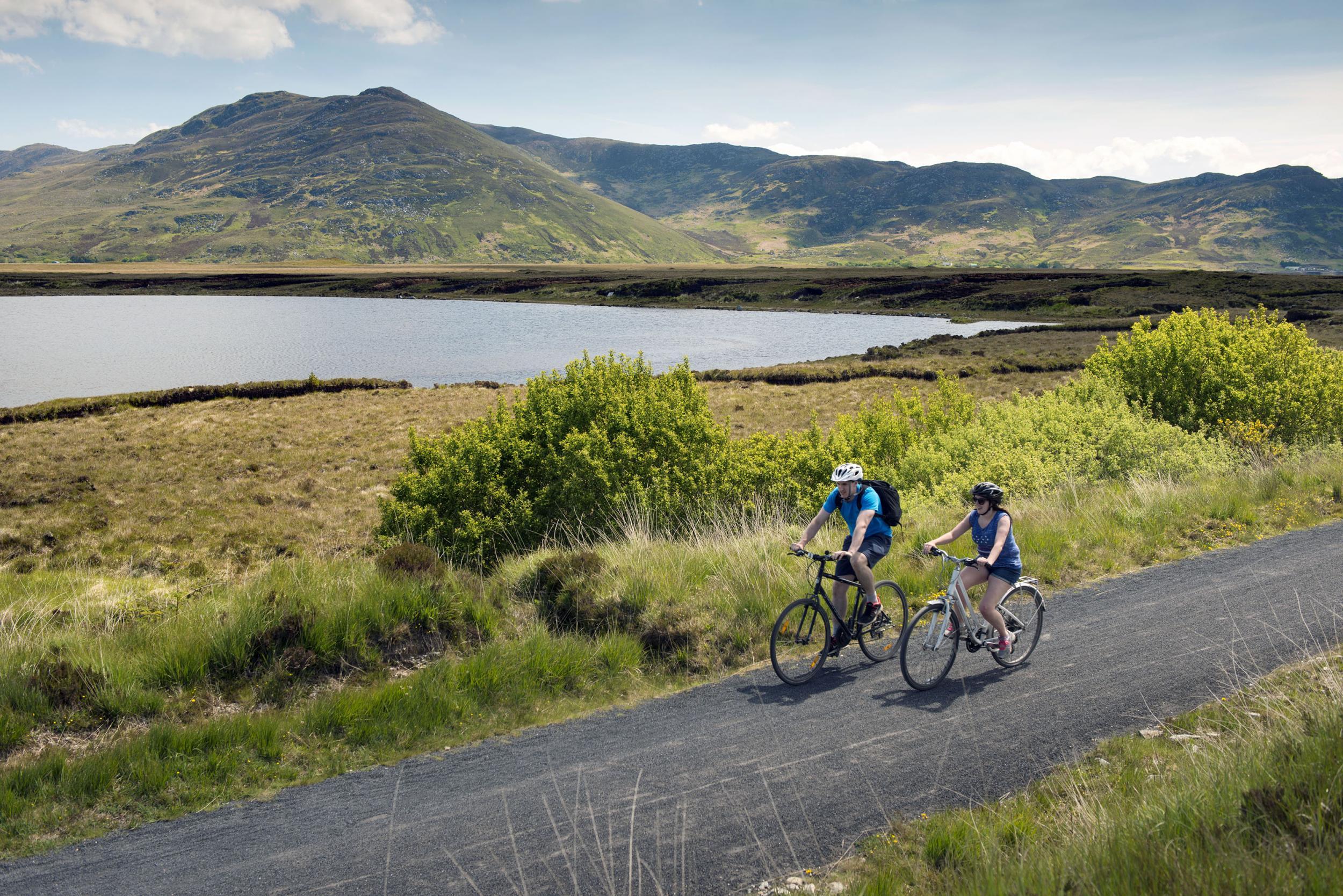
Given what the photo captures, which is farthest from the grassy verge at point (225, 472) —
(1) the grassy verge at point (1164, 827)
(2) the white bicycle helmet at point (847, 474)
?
(1) the grassy verge at point (1164, 827)

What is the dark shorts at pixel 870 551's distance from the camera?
10.1m

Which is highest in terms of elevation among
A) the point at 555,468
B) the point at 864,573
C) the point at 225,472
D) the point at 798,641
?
the point at 864,573

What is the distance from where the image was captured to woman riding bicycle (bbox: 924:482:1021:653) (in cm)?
951

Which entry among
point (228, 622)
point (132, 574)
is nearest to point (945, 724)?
point (228, 622)

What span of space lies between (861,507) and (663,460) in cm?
998

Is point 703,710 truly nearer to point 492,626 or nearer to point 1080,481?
point 492,626

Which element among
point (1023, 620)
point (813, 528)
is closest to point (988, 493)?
point (1023, 620)

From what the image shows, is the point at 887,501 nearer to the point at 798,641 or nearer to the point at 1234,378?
the point at 798,641

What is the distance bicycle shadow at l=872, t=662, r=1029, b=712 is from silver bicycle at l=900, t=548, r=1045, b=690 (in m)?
0.11

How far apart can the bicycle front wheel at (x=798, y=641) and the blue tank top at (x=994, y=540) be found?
2.15 metres

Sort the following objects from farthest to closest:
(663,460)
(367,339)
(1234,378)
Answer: (367,339) → (1234,378) → (663,460)

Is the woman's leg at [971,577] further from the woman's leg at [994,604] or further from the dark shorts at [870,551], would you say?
the dark shorts at [870,551]

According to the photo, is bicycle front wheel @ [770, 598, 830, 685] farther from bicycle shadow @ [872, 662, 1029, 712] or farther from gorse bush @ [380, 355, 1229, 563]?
gorse bush @ [380, 355, 1229, 563]

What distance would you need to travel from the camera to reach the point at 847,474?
9812 millimetres
